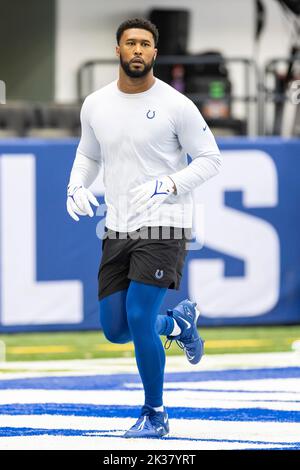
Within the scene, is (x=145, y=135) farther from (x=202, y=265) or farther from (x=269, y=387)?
(x=202, y=265)

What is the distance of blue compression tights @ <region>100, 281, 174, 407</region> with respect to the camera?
704 centimetres

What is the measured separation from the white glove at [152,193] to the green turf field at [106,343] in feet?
13.3

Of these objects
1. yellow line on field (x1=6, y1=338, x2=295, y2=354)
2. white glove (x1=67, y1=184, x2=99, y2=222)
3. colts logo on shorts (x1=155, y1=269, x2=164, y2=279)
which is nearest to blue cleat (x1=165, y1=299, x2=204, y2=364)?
colts logo on shorts (x1=155, y1=269, x2=164, y2=279)

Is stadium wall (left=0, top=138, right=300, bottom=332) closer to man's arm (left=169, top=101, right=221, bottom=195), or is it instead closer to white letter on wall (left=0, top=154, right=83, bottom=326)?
white letter on wall (left=0, top=154, right=83, bottom=326)

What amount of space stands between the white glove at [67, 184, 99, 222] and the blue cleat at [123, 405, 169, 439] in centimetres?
112

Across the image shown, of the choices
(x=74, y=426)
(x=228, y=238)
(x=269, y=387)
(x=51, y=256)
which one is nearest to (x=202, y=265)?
(x=228, y=238)

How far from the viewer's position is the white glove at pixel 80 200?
718cm

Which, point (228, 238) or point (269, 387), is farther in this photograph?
point (228, 238)

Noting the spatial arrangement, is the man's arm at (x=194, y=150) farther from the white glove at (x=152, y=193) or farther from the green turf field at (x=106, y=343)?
the green turf field at (x=106, y=343)

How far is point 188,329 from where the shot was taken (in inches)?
300

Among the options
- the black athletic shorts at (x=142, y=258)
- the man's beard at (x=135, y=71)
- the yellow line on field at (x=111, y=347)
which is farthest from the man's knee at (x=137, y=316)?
the yellow line on field at (x=111, y=347)

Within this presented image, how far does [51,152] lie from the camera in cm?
1190

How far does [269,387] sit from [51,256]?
3.39 metres

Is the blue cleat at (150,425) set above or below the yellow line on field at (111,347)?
above
